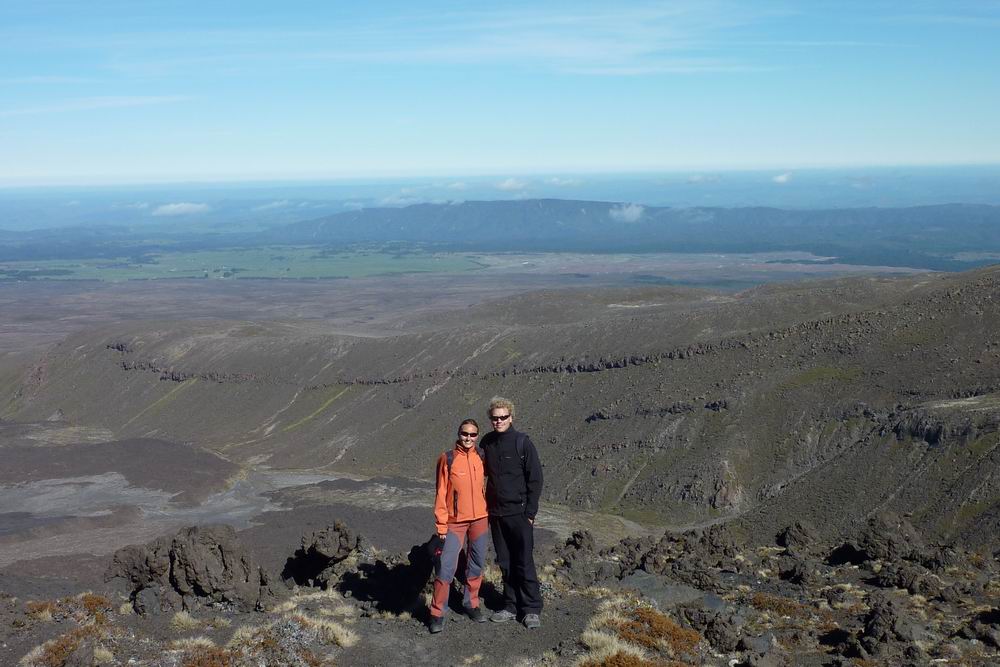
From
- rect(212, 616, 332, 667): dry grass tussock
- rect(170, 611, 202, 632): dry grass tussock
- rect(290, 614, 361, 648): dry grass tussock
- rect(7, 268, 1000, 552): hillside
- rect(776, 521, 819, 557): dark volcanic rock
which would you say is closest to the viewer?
rect(212, 616, 332, 667): dry grass tussock

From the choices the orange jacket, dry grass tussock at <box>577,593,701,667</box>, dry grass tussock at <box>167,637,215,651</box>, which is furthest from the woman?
dry grass tussock at <box>167,637,215,651</box>

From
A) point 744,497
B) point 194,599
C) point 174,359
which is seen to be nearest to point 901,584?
point 194,599

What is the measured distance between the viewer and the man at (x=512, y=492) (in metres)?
11.3

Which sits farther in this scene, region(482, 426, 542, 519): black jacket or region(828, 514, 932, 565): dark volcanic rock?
region(828, 514, 932, 565): dark volcanic rock

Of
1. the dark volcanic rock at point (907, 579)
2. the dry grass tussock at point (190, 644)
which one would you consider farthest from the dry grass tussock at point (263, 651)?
the dark volcanic rock at point (907, 579)

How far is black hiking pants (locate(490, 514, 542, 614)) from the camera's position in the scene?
11.6 metres

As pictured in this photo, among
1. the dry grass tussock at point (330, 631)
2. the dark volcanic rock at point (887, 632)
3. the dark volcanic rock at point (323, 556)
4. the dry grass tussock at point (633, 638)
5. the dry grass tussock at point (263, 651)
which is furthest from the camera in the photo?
the dark volcanic rock at point (323, 556)

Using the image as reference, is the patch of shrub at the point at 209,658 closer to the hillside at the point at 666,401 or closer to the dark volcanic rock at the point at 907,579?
the dark volcanic rock at the point at 907,579

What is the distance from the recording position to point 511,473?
37.3 ft

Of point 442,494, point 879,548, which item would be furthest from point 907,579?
point 442,494

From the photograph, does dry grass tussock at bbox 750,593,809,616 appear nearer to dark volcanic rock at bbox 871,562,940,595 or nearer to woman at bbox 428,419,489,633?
dark volcanic rock at bbox 871,562,940,595

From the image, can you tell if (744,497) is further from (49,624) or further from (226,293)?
(226,293)

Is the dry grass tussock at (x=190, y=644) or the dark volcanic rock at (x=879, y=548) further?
the dark volcanic rock at (x=879, y=548)

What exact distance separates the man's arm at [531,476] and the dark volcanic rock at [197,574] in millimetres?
5134
